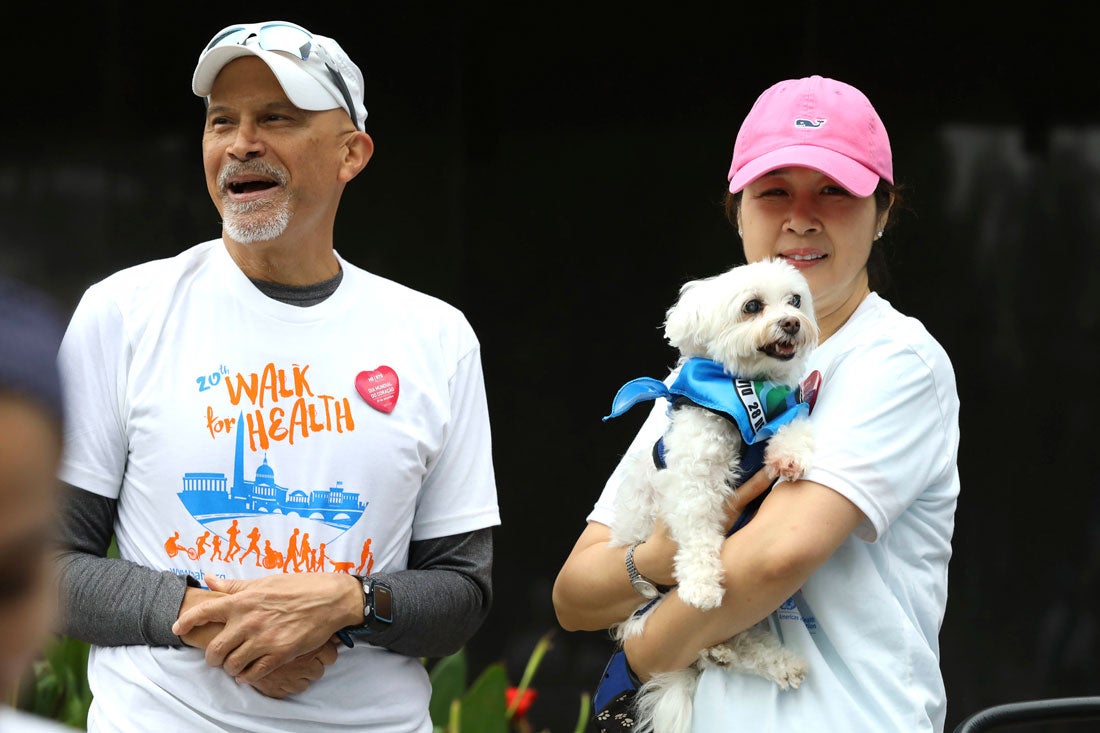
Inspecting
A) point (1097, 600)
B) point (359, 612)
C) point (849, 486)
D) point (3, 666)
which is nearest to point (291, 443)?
point (359, 612)

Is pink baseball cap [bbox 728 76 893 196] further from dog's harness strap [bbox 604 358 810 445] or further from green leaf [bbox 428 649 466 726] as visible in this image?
green leaf [bbox 428 649 466 726]

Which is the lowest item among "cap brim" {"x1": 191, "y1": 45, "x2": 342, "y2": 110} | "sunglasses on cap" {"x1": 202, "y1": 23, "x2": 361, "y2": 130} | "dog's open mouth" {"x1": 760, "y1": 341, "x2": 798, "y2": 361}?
"dog's open mouth" {"x1": 760, "y1": 341, "x2": 798, "y2": 361}

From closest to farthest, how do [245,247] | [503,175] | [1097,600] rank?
[245,247]
[1097,600]
[503,175]

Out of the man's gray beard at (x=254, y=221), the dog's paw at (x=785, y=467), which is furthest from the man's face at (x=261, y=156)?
the dog's paw at (x=785, y=467)

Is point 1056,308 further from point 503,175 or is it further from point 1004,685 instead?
point 503,175

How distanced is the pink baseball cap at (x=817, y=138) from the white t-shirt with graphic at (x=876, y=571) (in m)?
0.31

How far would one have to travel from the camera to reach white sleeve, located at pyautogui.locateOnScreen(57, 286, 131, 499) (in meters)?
2.41

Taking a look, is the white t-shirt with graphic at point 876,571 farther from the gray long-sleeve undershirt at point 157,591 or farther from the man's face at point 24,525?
the man's face at point 24,525

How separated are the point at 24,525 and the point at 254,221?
1.90 m

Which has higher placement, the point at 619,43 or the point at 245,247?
the point at 619,43

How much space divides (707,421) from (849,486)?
0.41 metres

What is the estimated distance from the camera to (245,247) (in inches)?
104

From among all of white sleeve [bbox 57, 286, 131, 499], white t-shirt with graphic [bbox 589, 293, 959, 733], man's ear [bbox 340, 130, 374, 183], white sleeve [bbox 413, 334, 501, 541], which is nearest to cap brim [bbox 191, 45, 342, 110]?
man's ear [bbox 340, 130, 374, 183]

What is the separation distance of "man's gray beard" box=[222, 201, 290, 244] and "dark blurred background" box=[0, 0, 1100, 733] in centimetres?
292
